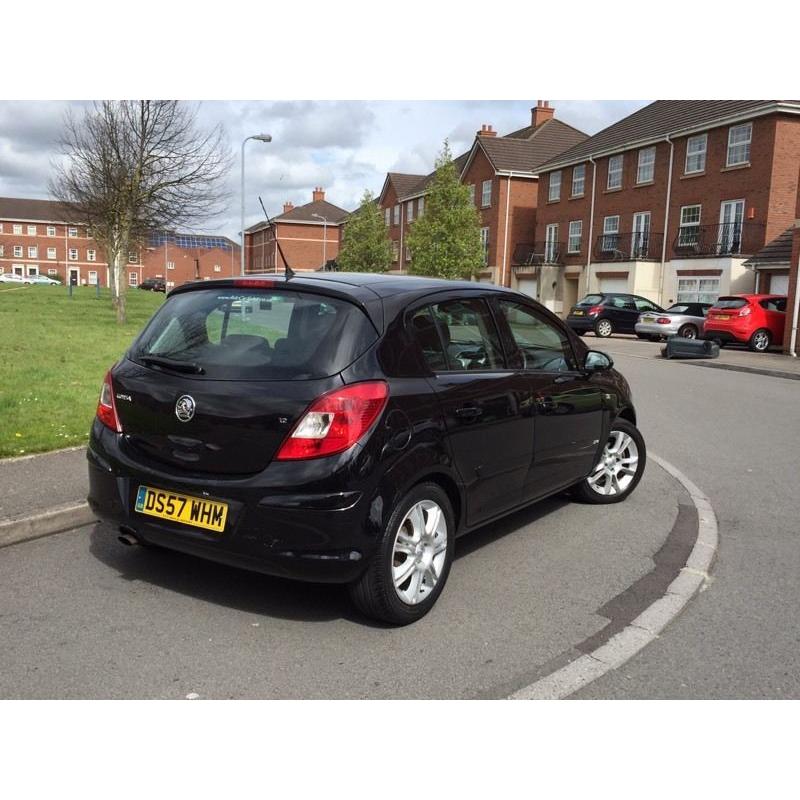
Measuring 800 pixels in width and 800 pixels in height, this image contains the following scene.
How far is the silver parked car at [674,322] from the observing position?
27.7 meters

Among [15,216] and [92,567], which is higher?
[15,216]

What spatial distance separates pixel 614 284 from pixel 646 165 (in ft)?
18.8

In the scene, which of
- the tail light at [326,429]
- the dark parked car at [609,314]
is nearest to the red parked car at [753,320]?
the dark parked car at [609,314]

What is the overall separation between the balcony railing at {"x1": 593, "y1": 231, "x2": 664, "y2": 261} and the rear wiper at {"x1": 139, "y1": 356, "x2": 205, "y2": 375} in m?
35.6

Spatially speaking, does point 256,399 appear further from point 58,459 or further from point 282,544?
point 58,459

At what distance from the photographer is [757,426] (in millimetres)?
10391

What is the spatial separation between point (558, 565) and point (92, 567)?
8.98ft

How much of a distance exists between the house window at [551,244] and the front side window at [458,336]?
41636 millimetres

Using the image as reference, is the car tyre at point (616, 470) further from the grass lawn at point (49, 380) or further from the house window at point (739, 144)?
the house window at point (739, 144)

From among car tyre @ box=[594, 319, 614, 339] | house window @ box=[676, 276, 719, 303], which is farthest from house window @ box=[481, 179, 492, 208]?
car tyre @ box=[594, 319, 614, 339]

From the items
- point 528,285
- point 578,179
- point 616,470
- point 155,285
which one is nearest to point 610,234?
point 578,179

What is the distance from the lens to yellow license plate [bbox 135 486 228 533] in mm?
3752

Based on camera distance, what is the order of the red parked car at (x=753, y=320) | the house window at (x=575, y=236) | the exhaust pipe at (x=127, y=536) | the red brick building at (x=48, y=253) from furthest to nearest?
the red brick building at (x=48, y=253) < the house window at (x=575, y=236) < the red parked car at (x=753, y=320) < the exhaust pipe at (x=127, y=536)

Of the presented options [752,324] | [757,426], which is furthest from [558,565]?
[752,324]
